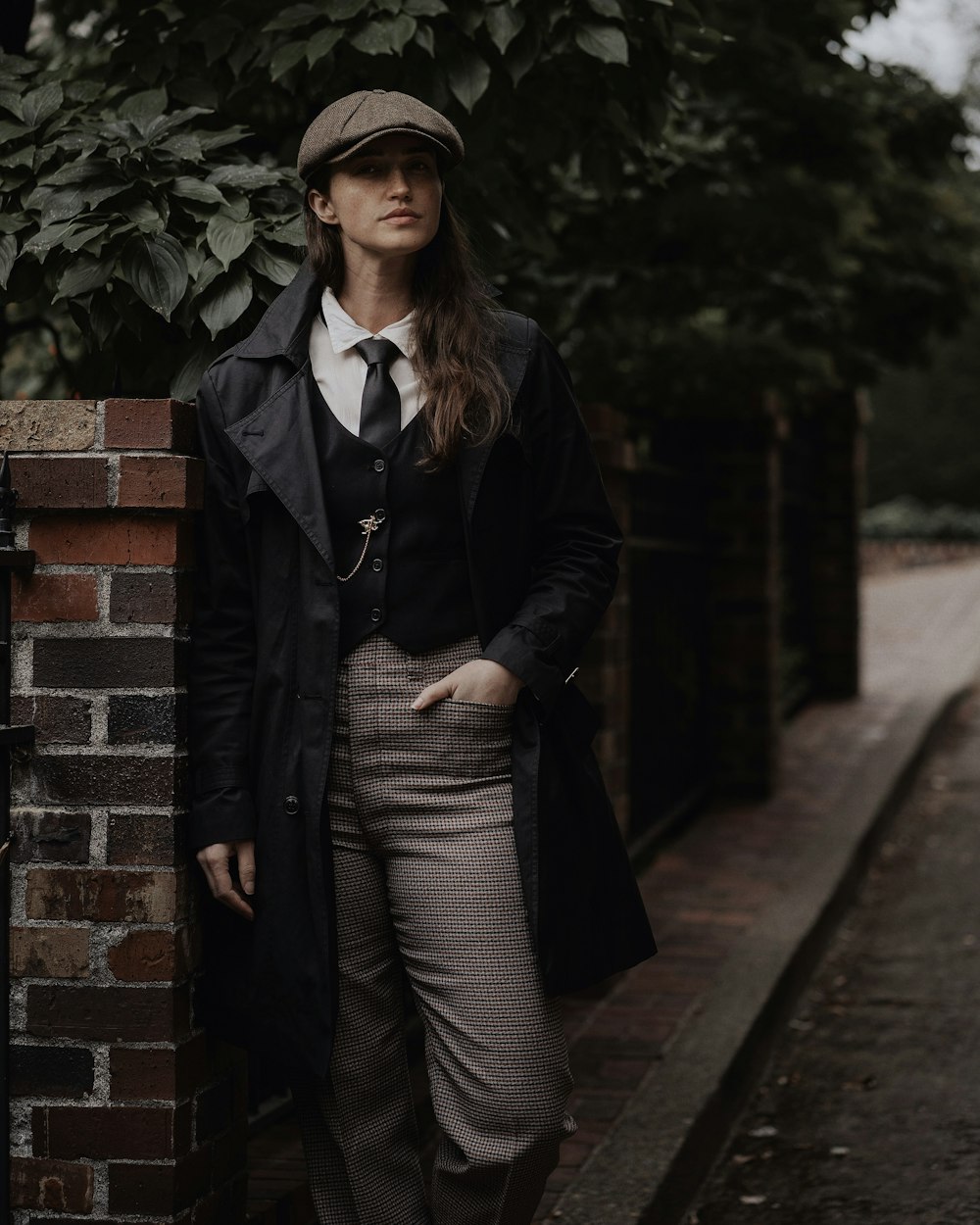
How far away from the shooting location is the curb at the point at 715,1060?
3.54 metres

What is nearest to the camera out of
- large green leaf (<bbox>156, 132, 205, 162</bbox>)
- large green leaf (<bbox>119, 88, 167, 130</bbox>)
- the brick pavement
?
large green leaf (<bbox>156, 132, 205, 162</bbox>)

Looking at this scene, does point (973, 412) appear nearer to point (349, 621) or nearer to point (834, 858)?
point (834, 858)

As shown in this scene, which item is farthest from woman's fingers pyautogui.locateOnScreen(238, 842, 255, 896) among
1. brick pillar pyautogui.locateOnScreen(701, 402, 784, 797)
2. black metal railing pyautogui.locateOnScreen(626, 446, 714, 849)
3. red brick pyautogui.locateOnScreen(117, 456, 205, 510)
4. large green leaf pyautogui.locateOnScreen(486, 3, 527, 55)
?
brick pillar pyautogui.locateOnScreen(701, 402, 784, 797)

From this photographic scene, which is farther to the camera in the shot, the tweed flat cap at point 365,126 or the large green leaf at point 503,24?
the large green leaf at point 503,24

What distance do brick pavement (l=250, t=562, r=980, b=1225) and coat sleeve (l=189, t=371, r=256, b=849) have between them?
3.01 feet

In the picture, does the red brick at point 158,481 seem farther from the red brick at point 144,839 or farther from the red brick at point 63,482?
the red brick at point 144,839

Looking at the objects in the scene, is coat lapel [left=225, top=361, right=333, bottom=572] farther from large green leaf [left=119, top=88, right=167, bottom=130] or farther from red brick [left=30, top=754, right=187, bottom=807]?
large green leaf [left=119, top=88, right=167, bottom=130]

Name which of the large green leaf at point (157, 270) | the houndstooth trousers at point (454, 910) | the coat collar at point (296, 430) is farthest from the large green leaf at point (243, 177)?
the houndstooth trousers at point (454, 910)

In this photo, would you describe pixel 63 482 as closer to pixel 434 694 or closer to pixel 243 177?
pixel 434 694

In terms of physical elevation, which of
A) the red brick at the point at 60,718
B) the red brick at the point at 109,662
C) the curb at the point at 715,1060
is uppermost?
the red brick at the point at 109,662

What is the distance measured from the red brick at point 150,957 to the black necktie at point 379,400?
860 millimetres

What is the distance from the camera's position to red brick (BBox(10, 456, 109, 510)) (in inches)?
103

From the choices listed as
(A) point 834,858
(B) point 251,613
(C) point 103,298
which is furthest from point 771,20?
(B) point 251,613

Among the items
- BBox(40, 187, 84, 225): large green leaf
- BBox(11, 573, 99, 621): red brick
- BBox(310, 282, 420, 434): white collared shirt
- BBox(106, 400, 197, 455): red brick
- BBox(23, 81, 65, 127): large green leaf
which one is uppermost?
BBox(23, 81, 65, 127): large green leaf
